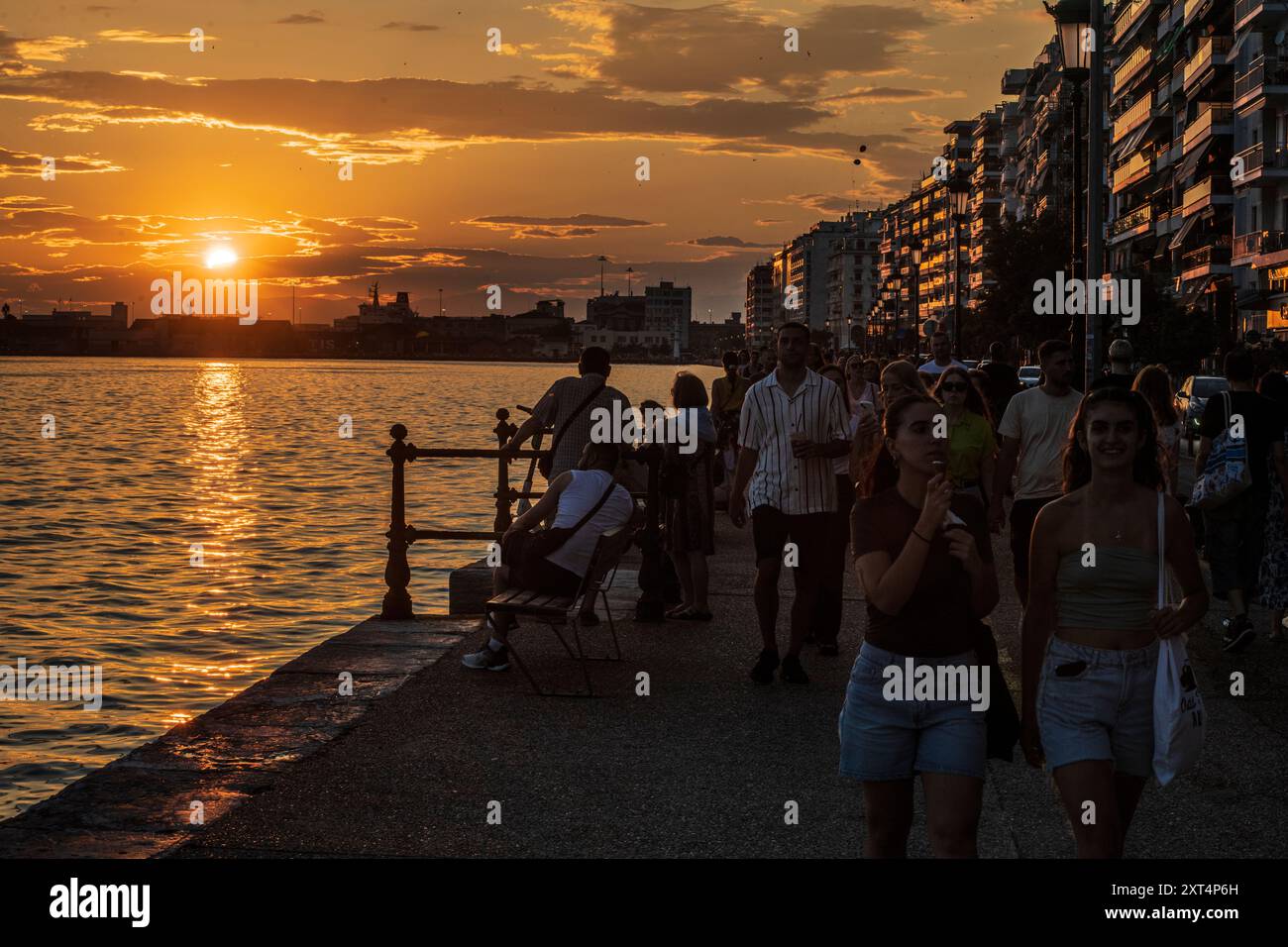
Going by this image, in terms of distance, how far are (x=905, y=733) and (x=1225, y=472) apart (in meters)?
6.56

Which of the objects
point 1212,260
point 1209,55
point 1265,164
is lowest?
point 1212,260

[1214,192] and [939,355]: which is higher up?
[1214,192]

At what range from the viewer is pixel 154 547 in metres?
26.7

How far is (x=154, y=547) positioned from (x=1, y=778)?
16.6 meters

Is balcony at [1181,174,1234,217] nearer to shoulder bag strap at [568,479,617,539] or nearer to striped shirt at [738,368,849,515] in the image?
striped shirt at [738,368,849,515]

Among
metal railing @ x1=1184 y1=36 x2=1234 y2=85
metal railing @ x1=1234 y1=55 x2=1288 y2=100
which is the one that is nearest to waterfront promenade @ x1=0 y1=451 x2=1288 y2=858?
metal railing @ x1=1234 y1=55 x2=1288 y2=100

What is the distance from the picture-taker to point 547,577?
9.04m

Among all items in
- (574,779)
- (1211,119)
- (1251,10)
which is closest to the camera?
(574,779)

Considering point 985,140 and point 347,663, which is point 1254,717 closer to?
point 347,663

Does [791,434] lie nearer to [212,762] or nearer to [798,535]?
[798,535]

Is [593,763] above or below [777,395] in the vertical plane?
below

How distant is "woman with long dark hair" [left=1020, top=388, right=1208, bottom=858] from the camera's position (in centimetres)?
432

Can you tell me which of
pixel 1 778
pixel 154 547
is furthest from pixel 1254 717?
pixel 154 547

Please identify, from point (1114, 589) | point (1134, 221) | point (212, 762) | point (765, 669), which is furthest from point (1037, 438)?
point (1134, 221)
